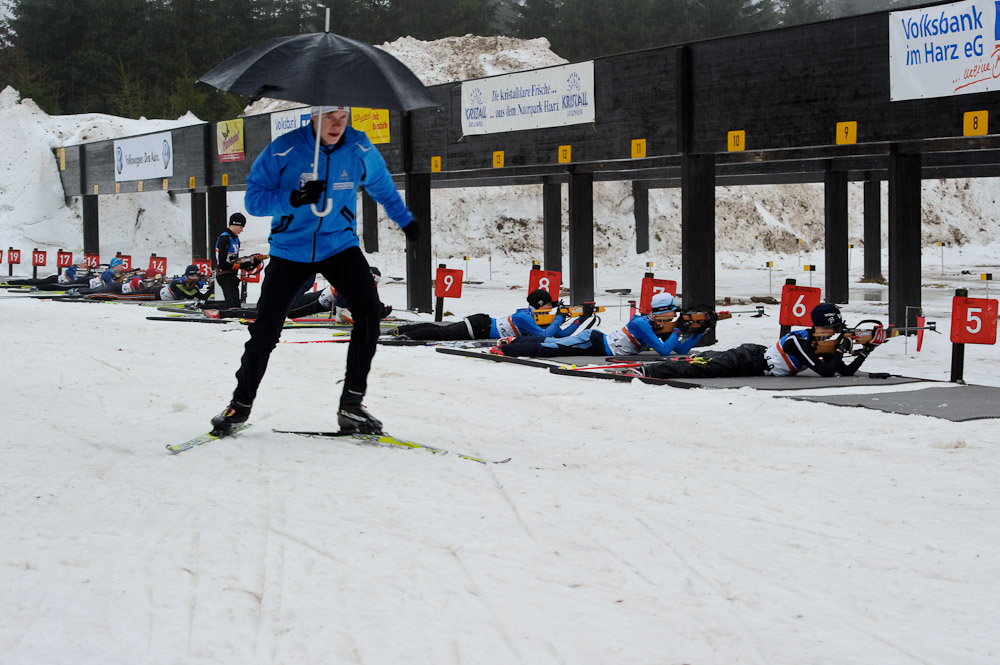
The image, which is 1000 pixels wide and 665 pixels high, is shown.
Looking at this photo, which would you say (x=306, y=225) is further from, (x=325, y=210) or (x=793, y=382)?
(x=793, y=382)

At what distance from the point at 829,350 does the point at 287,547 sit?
7.07m

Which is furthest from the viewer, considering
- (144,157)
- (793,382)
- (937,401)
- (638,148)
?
(144,157)

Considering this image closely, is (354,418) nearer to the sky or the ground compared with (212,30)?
nearer to the ground

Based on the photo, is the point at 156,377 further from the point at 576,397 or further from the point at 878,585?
the point at 878,585

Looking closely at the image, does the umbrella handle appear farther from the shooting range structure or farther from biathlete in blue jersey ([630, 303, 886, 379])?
the shooting range structure

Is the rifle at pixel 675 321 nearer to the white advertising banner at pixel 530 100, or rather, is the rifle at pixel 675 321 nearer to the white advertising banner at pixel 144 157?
the white advertising banner at pixel 530 100

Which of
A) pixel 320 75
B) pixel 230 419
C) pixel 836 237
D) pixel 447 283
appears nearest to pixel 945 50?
pixel 447 283

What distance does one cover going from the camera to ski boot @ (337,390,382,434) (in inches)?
222

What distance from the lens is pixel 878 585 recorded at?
3529 mm

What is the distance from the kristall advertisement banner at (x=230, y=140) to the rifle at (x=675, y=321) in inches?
642

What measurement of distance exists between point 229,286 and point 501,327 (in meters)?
6.76

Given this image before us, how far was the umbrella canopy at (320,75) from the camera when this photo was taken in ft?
17.1

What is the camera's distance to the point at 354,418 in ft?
18.5

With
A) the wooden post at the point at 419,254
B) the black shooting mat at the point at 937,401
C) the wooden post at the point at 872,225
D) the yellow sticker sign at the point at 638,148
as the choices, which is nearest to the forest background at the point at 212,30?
the wooden post at the point at 872,225
